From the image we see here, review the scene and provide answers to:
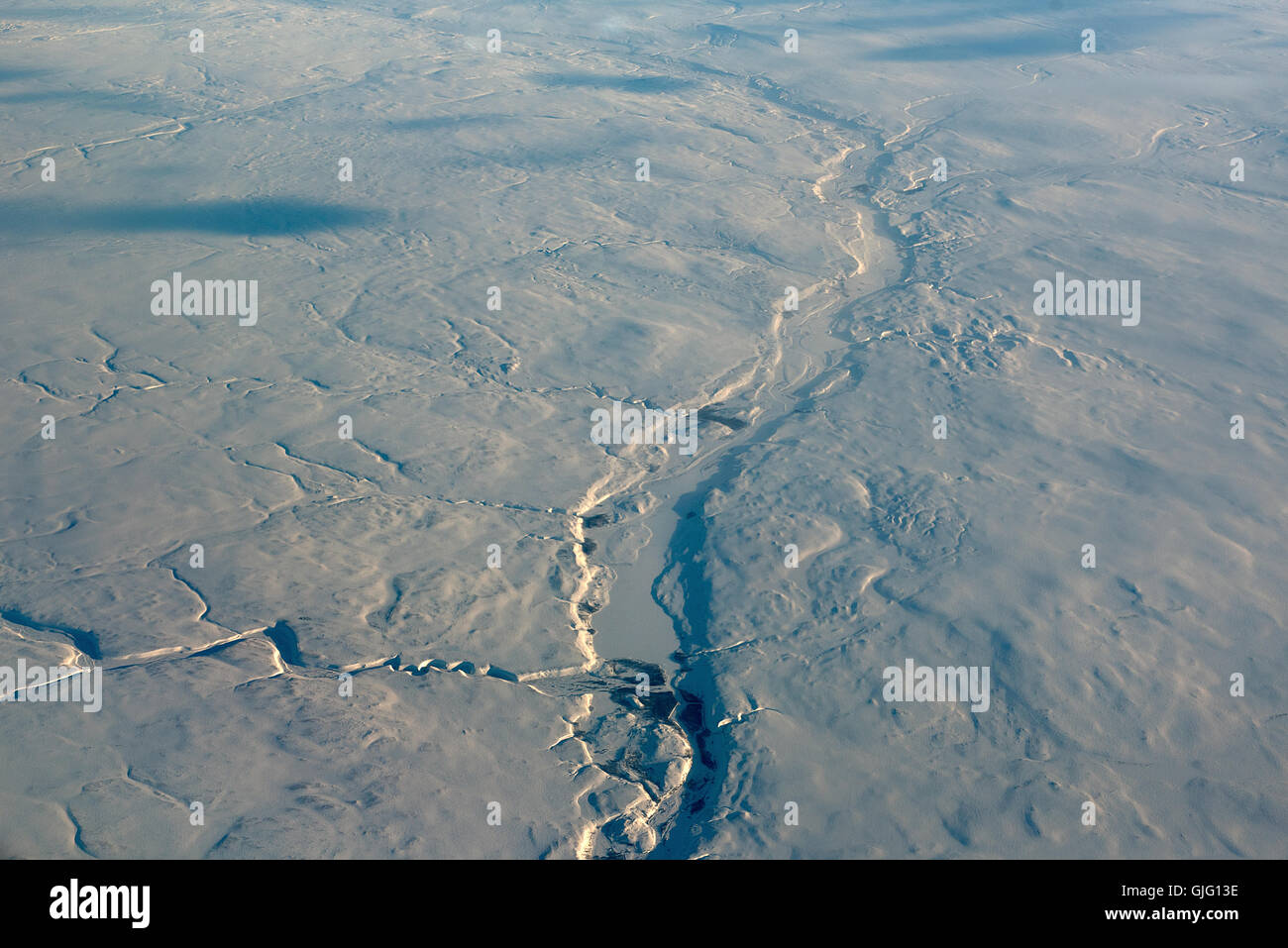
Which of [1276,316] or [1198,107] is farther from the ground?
[1198,107]

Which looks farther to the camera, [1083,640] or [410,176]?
[410,176]

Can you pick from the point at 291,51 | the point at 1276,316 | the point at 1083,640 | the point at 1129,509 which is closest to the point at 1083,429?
the point at 1129,509

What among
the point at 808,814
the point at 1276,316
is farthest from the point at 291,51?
the point at 808,814

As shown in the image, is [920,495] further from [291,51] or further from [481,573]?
[291,51]

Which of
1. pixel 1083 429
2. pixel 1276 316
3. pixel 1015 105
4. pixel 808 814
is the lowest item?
pixel 808 814

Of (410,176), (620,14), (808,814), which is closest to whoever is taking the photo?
(808,814)

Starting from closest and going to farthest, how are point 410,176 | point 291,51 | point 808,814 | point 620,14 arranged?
point 808,814, point 410,176, point 291,51, point 620,14
